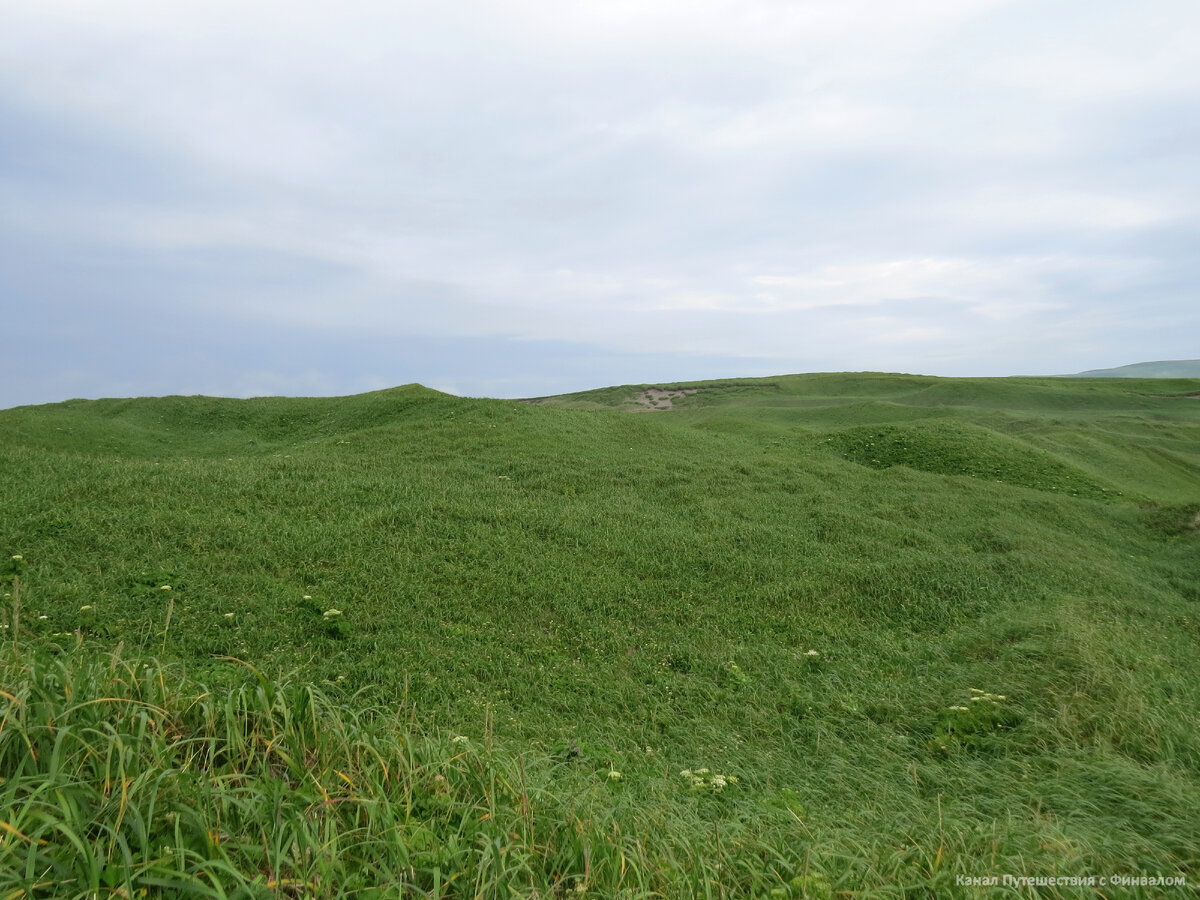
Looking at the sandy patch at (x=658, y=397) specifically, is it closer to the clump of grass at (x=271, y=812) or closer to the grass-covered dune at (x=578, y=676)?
the grass-covered dune at (x=578, y=676)

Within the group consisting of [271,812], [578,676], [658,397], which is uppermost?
[658,397]

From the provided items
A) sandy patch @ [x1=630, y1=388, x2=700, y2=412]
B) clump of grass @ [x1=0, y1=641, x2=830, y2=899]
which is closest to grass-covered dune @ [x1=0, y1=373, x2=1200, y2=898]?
clump of grass @ [x1=0, y1=641, x2=830, y2=899]

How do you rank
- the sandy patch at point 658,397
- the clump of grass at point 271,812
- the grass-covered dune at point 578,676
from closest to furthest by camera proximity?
the clump of grass at point 271,812 < the grass-covered dune at point 578,676 < the sandy patch at point 658,397

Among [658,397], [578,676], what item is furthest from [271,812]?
[658,397]

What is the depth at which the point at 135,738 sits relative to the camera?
13.5 ft

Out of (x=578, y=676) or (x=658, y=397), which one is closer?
(x=578, y=676)

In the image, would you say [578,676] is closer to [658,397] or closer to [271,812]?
[271,812]

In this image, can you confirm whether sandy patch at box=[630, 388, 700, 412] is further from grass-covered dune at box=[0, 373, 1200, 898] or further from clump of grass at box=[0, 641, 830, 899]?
clump of grass at box=[0, 641, 830, 899]

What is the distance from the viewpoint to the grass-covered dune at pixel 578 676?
3.93 metres

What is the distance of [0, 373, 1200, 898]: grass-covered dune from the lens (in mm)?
3930

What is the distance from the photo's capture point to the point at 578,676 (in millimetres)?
9227

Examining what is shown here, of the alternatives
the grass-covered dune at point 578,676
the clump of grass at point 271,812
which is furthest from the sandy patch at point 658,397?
the clump of grass at point 271,812

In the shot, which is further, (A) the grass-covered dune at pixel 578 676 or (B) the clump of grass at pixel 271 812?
(A) the grass-covered dune at pixel 578 676

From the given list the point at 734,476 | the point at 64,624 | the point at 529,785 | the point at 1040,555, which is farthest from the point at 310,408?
the point at 529,785
